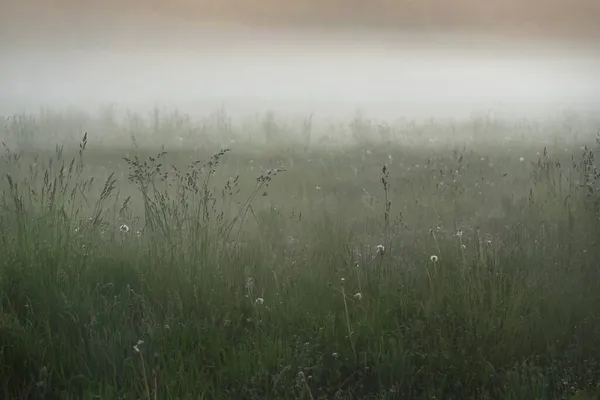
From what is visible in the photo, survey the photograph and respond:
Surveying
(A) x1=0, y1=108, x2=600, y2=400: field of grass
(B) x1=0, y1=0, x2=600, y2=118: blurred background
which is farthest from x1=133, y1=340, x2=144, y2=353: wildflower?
(B) x1=0, y1=0, x2=600, y2=118: blurred background

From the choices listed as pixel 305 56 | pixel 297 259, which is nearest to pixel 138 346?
pixel 297 259

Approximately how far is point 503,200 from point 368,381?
0.94 m

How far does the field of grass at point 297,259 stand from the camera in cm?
181

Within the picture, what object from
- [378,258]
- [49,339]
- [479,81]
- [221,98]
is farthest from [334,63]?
[49,339]

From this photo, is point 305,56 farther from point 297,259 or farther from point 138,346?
point 138,346

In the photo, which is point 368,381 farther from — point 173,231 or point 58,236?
point 58,236

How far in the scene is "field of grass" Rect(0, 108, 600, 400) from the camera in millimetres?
1809

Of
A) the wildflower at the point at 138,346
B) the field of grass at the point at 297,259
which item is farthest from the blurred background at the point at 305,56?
the wildflower at the point at 138,346

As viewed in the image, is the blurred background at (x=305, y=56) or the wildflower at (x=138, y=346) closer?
the wildflower at (x=138, y=346)

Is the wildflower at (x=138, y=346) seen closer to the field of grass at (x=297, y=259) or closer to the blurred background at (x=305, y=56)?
the field of grass at (x=297, y=259)

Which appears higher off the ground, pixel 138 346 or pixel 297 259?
pixel 297 259

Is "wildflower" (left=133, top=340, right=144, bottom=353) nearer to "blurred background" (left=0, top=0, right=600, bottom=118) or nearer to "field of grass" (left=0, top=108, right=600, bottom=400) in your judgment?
"field of grass" (left=0, top=108, right=600, bottom=400)

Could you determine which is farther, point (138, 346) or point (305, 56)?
point (305, 56)

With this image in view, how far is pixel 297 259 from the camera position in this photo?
1.99 meters
